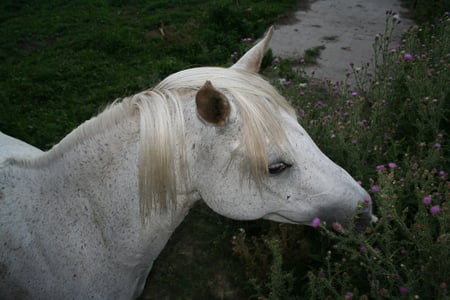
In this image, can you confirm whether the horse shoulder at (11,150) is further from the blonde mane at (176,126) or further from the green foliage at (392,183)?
the green foliage at (392,183)

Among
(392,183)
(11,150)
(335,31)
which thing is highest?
(11,150)

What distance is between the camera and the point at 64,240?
1687 millimetres

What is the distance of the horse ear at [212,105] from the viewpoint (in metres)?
1.27

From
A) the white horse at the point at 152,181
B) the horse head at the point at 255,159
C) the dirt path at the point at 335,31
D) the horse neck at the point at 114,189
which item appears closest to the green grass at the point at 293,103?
the horse head at the point at 255,159

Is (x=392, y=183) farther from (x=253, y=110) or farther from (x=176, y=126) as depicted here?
(x=176, y=126)

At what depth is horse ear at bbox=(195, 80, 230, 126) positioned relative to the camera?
1272 millimetres

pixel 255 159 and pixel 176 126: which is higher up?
pixel 176 126

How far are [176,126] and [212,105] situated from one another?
203 mm

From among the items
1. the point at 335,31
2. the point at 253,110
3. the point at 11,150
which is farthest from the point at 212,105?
the point at 335,31

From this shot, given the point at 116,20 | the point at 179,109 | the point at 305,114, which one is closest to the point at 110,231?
the point at 179,109

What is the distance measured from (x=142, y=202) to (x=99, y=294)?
25.6 inches

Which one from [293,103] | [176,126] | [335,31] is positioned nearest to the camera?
[176,126]

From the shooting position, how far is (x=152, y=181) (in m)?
1.44

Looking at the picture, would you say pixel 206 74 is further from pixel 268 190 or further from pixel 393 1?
pixel 393 1
